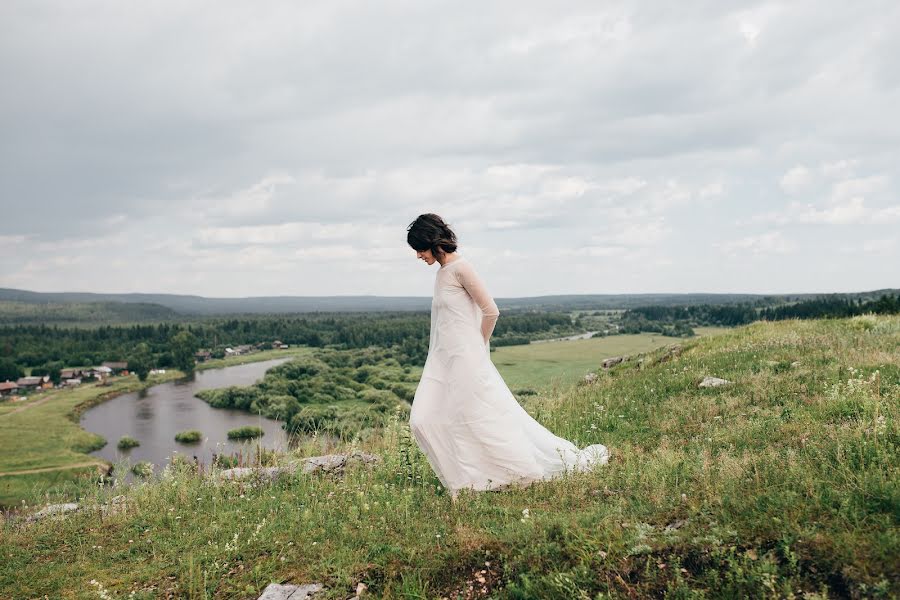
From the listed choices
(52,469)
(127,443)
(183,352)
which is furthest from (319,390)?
(183,352)

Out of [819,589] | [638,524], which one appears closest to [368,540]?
[638,524]

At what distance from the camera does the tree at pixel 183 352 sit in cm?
11944

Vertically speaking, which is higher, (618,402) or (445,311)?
(445,311)

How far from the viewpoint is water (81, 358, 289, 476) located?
55344 mm

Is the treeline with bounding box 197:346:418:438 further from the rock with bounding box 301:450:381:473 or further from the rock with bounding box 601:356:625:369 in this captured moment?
the rock with bounding box 301:450:381:473

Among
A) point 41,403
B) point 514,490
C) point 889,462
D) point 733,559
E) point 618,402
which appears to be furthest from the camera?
point 41,403

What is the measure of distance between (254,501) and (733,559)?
6.06 metres

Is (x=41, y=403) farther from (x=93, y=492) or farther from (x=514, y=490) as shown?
(x=514, y=490)

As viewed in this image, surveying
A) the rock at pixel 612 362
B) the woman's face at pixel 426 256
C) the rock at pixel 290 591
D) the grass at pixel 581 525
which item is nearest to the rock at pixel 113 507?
the grass at pixel 581 525

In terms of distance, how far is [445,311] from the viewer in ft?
22.7

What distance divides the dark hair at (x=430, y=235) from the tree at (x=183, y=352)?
128 metres

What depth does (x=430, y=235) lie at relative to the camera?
6801 mm

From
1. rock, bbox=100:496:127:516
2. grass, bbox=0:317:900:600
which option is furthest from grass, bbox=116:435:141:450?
rock, bbox=100:496:127:516

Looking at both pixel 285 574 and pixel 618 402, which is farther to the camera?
pixel 618 402
